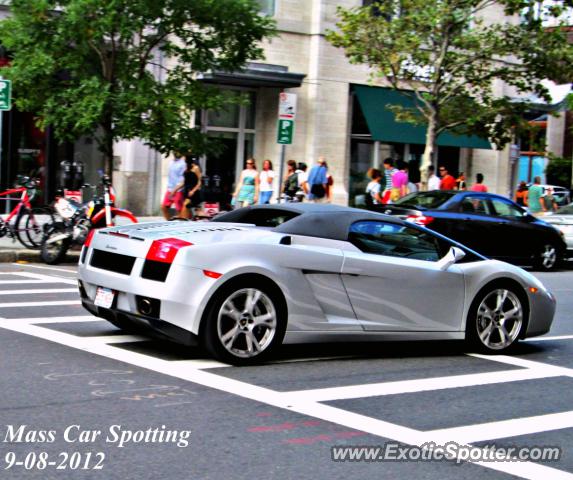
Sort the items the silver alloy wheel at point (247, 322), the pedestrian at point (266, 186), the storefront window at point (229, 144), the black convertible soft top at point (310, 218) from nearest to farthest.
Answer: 1. the silver alloy wheel at point (247, 322)
2. the black convertible soft top at point (310, 218)
3. the pedestrian at point (266, 186)
4. the storefront window at point (229, 144)

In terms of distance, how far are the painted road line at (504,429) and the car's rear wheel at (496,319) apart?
2.38 m

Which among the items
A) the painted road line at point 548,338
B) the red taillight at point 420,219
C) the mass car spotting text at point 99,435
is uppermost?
the red taillight at point 420,219

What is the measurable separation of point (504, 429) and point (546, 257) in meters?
14.6

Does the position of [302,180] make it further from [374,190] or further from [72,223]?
[72,223]

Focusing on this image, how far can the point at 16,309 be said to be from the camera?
11.3m

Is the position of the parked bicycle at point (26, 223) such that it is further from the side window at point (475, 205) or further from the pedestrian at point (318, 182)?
the pedestrian at point (318, 182)

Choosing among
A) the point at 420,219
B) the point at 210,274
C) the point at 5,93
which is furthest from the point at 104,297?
the point at 420,219

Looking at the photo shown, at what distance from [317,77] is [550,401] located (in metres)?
22.5

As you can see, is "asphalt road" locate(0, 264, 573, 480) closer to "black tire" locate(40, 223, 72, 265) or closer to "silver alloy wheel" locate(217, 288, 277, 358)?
"silver alloy wheel" locate(217, 288, 277, 358)

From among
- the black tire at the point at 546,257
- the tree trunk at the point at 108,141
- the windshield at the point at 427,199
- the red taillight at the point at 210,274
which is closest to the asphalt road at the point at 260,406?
the red taillight at the point at 210,274

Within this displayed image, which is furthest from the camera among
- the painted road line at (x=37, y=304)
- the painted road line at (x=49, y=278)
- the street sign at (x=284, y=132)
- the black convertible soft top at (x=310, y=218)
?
the street sign at (x=284, y=132)

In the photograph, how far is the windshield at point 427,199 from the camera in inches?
776

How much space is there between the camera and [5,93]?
687 inches

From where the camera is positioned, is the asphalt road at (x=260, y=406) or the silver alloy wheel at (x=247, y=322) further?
the silver alloy wheel at (x=247, y=322)
